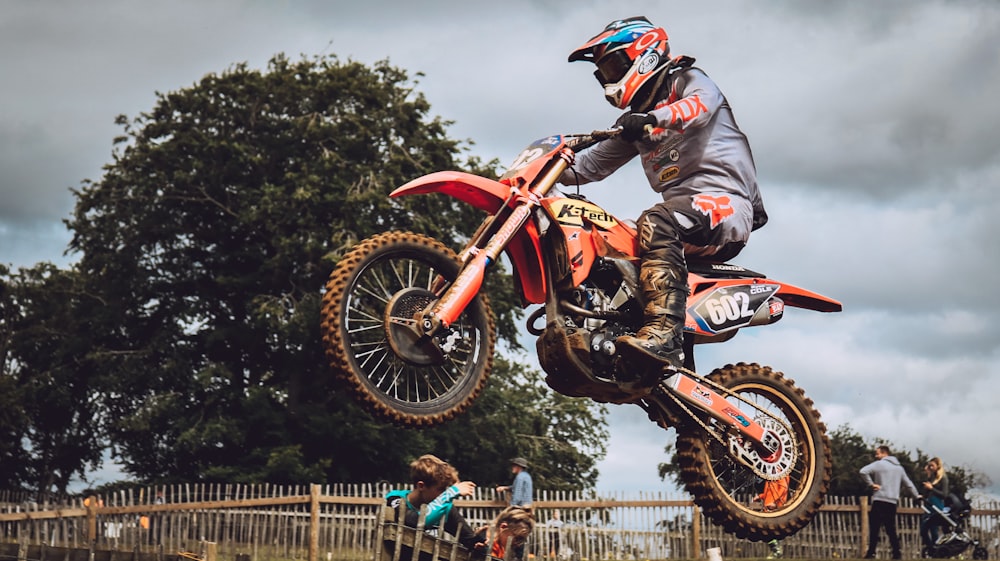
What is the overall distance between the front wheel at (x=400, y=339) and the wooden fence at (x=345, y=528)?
1386cm

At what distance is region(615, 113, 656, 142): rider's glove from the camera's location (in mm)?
6539

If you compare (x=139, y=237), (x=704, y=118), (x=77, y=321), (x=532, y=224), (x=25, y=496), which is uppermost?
(x=139, y=237)

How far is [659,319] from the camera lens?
6.52 metres

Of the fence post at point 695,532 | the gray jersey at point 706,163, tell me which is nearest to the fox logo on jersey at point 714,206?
the gray jersey at point 706,163

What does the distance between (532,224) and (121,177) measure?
28.7m

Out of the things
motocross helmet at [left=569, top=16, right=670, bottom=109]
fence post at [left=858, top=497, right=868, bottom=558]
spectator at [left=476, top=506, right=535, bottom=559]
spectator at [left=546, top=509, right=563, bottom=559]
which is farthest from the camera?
fence post at [left=858, top=497, right=868, bottom=558]

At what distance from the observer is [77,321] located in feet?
110

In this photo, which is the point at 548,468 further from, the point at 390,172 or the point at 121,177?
the point at 121,177

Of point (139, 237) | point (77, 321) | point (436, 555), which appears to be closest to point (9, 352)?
point (77, 321)

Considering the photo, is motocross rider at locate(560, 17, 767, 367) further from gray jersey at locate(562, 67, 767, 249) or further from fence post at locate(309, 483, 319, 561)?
fence post at locate(309, 483, 319, 561)

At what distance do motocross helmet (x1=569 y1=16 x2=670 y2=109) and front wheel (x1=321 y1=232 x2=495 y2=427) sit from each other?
5.00 ft

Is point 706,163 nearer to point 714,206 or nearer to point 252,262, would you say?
point 714,206

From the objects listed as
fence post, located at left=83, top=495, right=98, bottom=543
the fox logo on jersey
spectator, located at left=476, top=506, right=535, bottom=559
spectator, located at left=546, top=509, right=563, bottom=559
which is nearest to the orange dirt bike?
the fox logo on jersey

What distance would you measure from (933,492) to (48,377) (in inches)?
930
